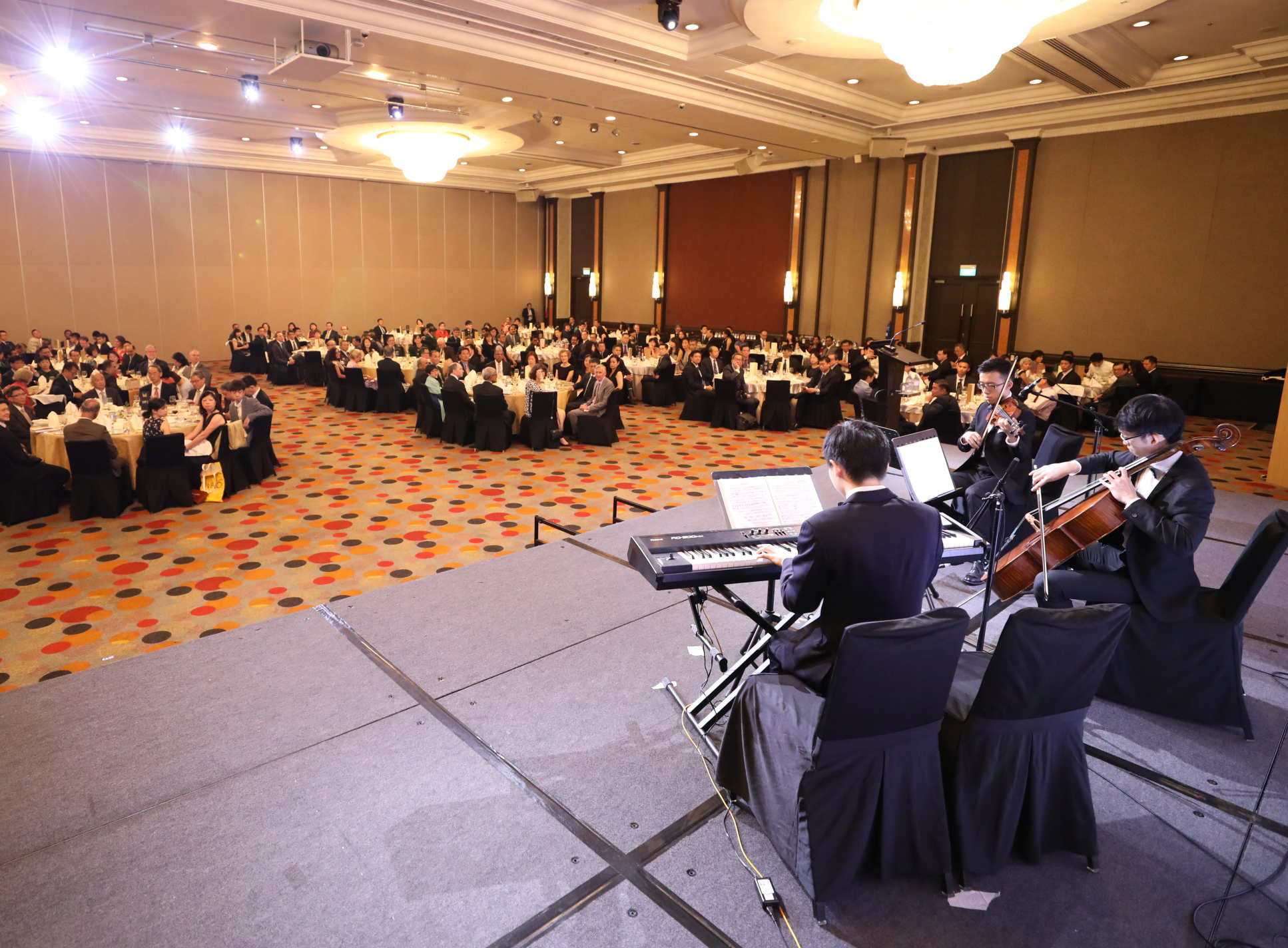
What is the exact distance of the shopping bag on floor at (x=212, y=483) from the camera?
7.09m

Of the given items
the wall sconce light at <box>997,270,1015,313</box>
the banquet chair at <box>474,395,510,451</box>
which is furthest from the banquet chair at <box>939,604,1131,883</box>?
the wall sconce light at <box>997,270,1015,313</box>

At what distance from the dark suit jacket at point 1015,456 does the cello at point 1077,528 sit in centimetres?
98

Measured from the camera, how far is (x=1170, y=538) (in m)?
3.15

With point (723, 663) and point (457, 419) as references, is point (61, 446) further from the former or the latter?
point (723, 663)

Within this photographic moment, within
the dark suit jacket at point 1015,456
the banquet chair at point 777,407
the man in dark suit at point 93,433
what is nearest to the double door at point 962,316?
the banquet chair at point 777,407

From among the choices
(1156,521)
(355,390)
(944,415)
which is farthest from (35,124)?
(1156,521)

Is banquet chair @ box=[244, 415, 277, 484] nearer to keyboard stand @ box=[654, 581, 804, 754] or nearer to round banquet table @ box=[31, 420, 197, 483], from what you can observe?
round banquet table @ box=[31, 420, 197, 483]

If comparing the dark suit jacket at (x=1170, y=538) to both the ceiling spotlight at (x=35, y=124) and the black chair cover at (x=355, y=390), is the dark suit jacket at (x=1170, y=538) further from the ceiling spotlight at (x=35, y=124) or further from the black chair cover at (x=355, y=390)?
the ceiling spotlight at (x=35, y=124)

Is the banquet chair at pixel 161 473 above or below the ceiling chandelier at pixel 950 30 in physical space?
below

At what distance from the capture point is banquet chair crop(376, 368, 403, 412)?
1151cm

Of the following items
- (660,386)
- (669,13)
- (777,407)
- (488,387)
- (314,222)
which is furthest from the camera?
(314,222)

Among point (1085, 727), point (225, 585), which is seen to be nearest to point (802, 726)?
point (1085, 727)

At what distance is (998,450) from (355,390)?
938 centimetres

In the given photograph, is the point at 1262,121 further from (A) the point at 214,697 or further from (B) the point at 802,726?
(A) the point at 214,697
